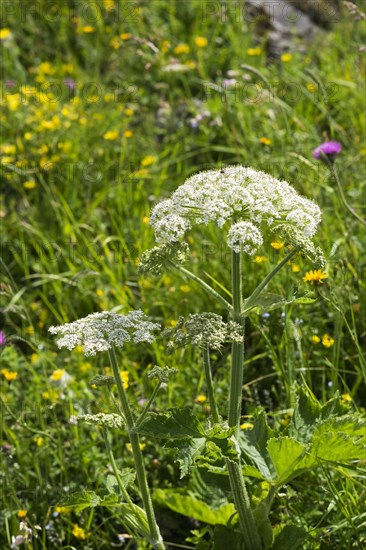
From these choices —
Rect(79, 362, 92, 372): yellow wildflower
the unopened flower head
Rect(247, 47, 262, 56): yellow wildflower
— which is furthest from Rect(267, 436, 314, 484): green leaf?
Rect(247, 47, 262, 56): yellow wildflower

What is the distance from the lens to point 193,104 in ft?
16.2

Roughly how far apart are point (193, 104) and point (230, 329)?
3266mm

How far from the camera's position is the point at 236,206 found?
1898 mm

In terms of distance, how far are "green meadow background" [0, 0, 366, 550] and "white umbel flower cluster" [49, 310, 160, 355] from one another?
455 millimetres

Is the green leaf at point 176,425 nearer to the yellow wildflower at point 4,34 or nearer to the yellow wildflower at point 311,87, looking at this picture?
the yellow wildflower at point 311,87

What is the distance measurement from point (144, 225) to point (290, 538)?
209 centimetres

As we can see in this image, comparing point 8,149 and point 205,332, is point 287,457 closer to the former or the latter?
point 205,332

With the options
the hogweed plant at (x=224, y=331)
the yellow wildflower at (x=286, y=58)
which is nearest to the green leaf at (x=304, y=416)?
the hogweed plant at (x=224, y=331)

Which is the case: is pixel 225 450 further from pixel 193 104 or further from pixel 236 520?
pixel 193 104

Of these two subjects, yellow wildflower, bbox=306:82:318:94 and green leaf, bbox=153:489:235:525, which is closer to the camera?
green leaf, bbox=153:489:235:525

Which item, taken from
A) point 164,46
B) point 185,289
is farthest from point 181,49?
point 185,289

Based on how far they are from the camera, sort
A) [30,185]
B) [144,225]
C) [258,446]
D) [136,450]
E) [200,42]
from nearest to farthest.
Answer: [136,450], [258,446], [144,225], [30,185], [200,42]

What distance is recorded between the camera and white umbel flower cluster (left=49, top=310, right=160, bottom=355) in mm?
1943

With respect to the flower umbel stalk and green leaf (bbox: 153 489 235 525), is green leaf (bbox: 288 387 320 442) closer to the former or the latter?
the flower umbel stalk
